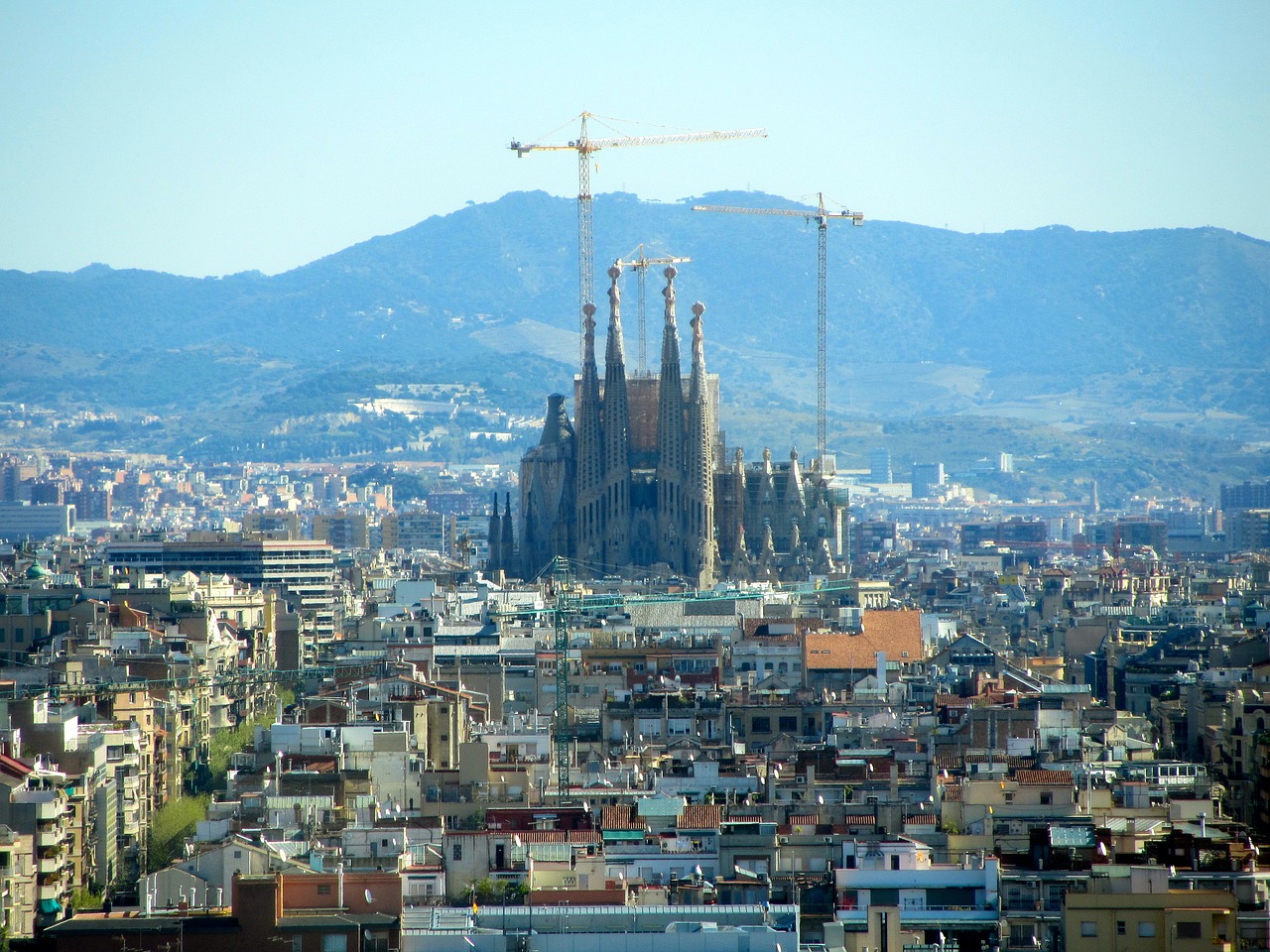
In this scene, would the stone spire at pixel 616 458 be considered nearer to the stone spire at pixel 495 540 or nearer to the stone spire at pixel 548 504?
the stone spire at pixel 548 504

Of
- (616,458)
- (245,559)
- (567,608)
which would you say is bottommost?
(245,559)

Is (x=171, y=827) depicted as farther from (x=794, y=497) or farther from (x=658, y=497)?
(x=794, y=497)

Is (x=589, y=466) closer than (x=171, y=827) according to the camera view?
No

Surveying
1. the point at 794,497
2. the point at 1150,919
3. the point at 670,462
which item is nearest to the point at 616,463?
the point at 670,462

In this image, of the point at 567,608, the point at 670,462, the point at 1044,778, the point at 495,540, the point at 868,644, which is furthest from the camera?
the point at 495,540

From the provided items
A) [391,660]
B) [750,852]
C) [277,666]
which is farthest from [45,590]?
[750,852]

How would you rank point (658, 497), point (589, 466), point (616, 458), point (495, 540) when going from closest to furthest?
point (658, 497) < point (616, 458) < point (589, 466) < point (495, 540)
